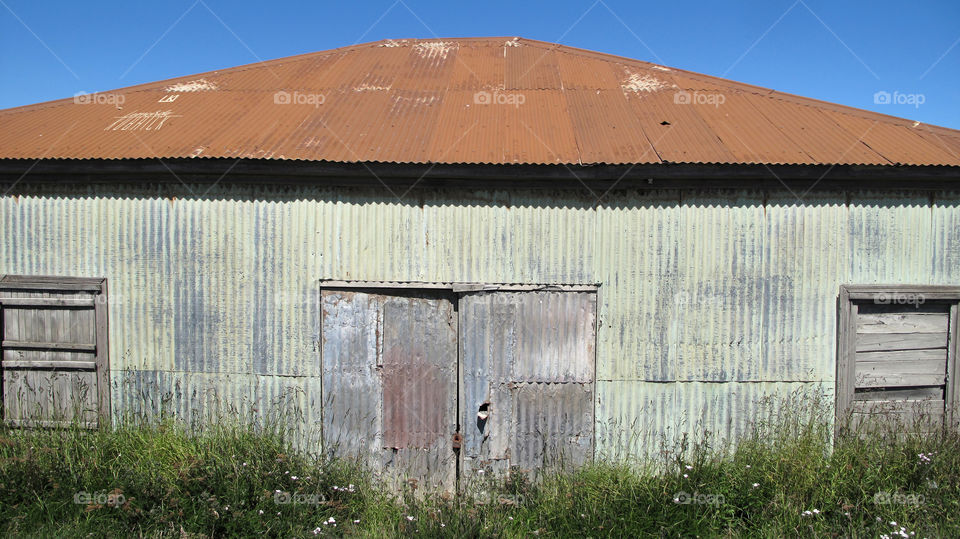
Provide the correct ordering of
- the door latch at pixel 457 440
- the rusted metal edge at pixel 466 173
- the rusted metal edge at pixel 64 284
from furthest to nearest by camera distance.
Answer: the rusted metal edge at pixel 64 284, the door latch at pixel 457 440, the rusted metal edge at pixel 466 173

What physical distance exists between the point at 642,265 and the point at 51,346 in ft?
18.3

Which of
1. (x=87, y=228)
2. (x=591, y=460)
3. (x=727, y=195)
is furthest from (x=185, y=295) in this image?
(x=727, y=195)

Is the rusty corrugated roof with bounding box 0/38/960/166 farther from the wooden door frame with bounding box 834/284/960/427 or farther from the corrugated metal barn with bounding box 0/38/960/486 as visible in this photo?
the wooden door frame with bounding box 834/284/960/427

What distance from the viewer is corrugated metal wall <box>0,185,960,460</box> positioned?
440cm

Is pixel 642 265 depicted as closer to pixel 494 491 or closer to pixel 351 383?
pixel 494 491

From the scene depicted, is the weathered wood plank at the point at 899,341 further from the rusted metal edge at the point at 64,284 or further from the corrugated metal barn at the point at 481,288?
the rusted metal edge at the point at 64,284

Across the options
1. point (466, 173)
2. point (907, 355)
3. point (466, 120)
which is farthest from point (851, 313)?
point (466, 120)

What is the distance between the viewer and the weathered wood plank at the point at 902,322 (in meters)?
4.43

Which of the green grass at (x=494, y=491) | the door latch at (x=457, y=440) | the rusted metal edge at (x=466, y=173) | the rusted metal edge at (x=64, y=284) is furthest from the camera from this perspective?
the rusted metal edge at (x=64, y=284)

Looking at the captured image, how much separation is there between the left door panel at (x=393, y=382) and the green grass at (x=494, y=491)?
255 millimetres

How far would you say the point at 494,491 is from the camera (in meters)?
4.17

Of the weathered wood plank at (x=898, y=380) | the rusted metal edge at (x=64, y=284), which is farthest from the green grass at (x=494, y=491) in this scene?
the rusted metal edge at (x=64, y=284)

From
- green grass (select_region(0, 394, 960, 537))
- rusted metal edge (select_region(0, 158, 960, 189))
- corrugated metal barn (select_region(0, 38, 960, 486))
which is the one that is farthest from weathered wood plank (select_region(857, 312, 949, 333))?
rusted metal edge (select_region(0, 158, 960, 189))

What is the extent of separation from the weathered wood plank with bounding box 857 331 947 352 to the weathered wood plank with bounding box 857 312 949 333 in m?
0.04
